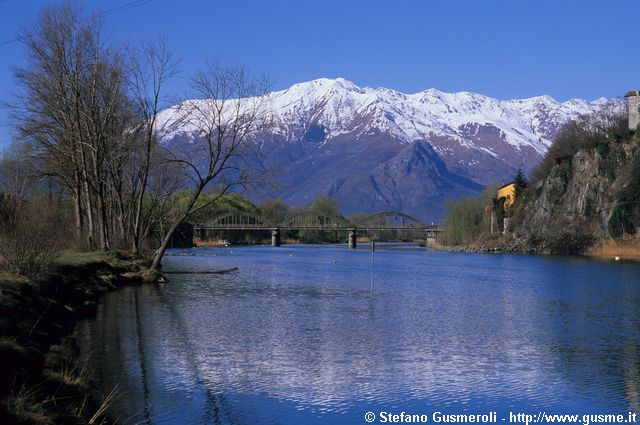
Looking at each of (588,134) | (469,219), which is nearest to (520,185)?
(469,219)

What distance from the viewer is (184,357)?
2444cm

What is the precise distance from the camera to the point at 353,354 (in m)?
25.1

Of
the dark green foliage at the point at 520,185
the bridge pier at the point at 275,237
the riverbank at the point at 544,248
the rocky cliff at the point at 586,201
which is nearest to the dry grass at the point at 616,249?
the riverbank at the point at 544,248

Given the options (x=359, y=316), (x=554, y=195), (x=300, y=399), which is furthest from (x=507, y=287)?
(x=554, y=195)

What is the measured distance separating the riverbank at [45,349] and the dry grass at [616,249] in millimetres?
85130

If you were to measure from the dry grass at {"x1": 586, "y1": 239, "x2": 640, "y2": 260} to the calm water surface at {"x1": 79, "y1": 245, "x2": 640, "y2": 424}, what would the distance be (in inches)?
2583

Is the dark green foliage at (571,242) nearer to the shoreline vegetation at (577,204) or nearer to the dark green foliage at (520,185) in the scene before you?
the shoreline vegetation at (577,204)

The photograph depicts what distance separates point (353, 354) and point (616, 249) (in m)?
96.2

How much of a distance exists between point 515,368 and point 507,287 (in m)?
32.1

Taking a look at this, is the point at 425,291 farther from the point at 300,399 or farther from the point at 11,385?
the point at 11,385

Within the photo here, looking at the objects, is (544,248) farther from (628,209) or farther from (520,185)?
(520,185)

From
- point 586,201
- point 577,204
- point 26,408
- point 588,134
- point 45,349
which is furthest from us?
point 588,134

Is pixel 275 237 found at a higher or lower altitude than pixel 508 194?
lower

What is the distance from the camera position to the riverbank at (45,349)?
15023 mm
